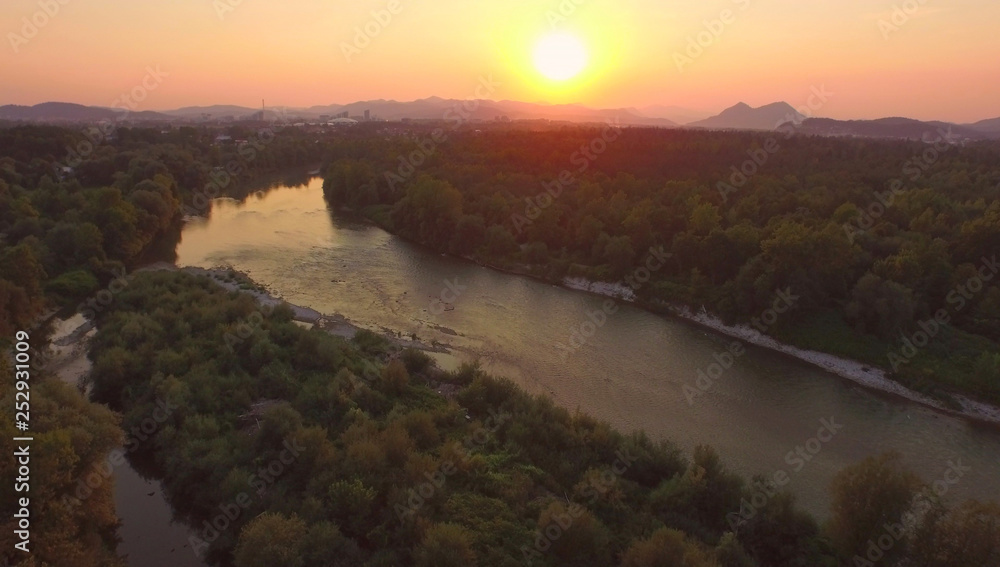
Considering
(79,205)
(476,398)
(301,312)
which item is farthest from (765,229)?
(79,205)

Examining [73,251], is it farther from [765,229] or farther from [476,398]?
[765,229]

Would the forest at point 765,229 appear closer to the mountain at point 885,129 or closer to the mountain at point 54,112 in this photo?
the mountain at point 885,129

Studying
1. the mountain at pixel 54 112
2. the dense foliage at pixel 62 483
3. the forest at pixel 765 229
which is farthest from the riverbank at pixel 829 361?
the mountain at pixel 54 112

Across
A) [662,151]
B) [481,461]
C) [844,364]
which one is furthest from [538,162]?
[481,461]

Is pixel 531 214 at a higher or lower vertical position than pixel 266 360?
higher

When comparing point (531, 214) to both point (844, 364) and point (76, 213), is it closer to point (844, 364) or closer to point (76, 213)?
point (844, 364)

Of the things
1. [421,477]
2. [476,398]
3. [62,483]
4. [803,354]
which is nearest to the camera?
[62,483]
